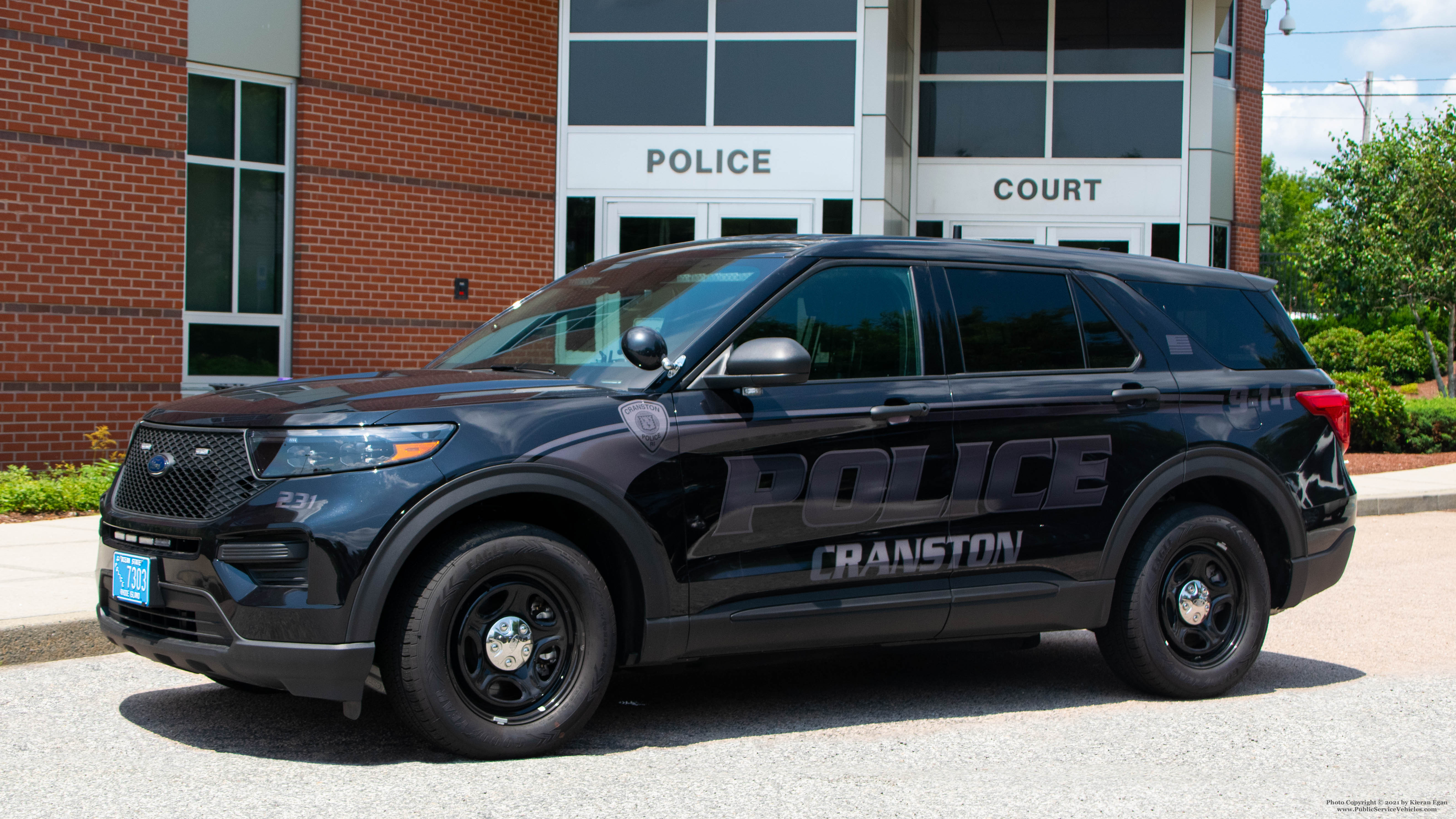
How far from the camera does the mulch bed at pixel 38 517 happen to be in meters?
9.81

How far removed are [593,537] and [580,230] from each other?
37.3 ft

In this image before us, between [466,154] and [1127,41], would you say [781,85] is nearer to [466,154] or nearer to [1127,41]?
[466,154]

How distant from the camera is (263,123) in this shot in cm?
1377

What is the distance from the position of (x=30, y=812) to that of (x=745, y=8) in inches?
529

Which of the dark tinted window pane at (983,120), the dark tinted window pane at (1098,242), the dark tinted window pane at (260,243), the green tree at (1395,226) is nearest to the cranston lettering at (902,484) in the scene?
the dark tinted window pane at (260,243)

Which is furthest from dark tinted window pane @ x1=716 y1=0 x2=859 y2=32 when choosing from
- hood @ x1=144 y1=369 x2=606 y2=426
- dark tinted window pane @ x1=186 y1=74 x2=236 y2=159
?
hood @ x1=144 y1=369 x2=606 y2=426

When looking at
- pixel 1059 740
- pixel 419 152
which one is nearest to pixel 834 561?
pixel 1059 740

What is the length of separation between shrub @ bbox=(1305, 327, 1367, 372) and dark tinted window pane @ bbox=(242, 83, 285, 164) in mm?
27282

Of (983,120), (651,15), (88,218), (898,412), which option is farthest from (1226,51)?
(898,412)

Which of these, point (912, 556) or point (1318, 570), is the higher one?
point (912, 556)

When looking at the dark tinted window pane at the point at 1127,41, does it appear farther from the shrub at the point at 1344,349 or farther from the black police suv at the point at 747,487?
the shrub at the point at 1344,349

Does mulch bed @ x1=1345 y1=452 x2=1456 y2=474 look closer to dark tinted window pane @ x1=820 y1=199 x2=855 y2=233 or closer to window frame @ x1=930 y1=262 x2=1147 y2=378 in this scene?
dark tinted window pane @ x1=820 y1=199 x2=855 y2=233

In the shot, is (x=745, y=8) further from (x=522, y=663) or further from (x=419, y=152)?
(x=522, y=663)

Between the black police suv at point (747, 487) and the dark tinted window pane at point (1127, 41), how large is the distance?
12.9 meters
